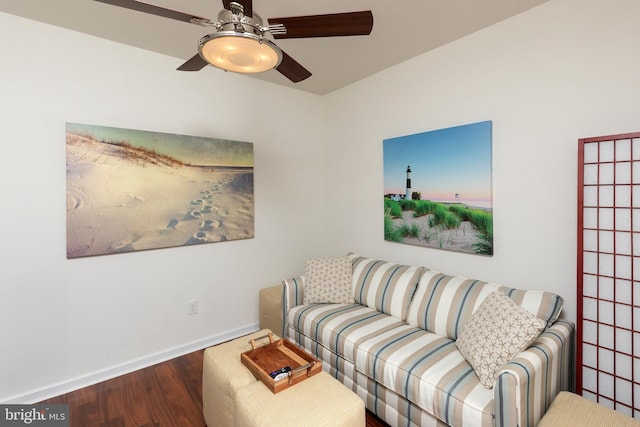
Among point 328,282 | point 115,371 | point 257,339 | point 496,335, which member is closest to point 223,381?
point 257,339

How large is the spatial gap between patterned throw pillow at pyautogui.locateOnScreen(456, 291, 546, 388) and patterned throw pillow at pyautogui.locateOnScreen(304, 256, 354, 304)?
1.07 metres

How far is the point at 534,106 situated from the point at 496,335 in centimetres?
149

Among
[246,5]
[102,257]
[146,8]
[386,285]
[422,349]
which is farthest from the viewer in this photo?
[386,285]

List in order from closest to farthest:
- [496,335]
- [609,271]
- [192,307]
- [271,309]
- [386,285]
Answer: [496,335] → [609,271] → [386,285] → [192,307] → [271,309]

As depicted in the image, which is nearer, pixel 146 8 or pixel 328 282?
pixel 146 8

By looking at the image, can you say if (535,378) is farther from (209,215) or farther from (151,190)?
(151,190)

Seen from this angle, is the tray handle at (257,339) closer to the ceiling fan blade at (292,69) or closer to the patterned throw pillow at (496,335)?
the patterned throw pillow at (496,335)

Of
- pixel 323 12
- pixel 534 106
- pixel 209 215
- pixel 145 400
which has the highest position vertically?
pixel 323 12

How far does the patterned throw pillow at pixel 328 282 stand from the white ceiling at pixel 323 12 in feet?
5.97

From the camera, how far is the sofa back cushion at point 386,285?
2.40 metres

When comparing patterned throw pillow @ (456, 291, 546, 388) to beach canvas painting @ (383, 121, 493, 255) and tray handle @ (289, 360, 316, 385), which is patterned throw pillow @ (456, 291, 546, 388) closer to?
beach canvas painting @ (383, 121, 493, 255)

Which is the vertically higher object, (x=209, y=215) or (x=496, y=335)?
(x=209, y=215)

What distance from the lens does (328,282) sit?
2.72 metres

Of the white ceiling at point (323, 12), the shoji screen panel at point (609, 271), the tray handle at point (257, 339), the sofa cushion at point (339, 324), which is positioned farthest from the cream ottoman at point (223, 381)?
the white ceiling at point (323, 12)
